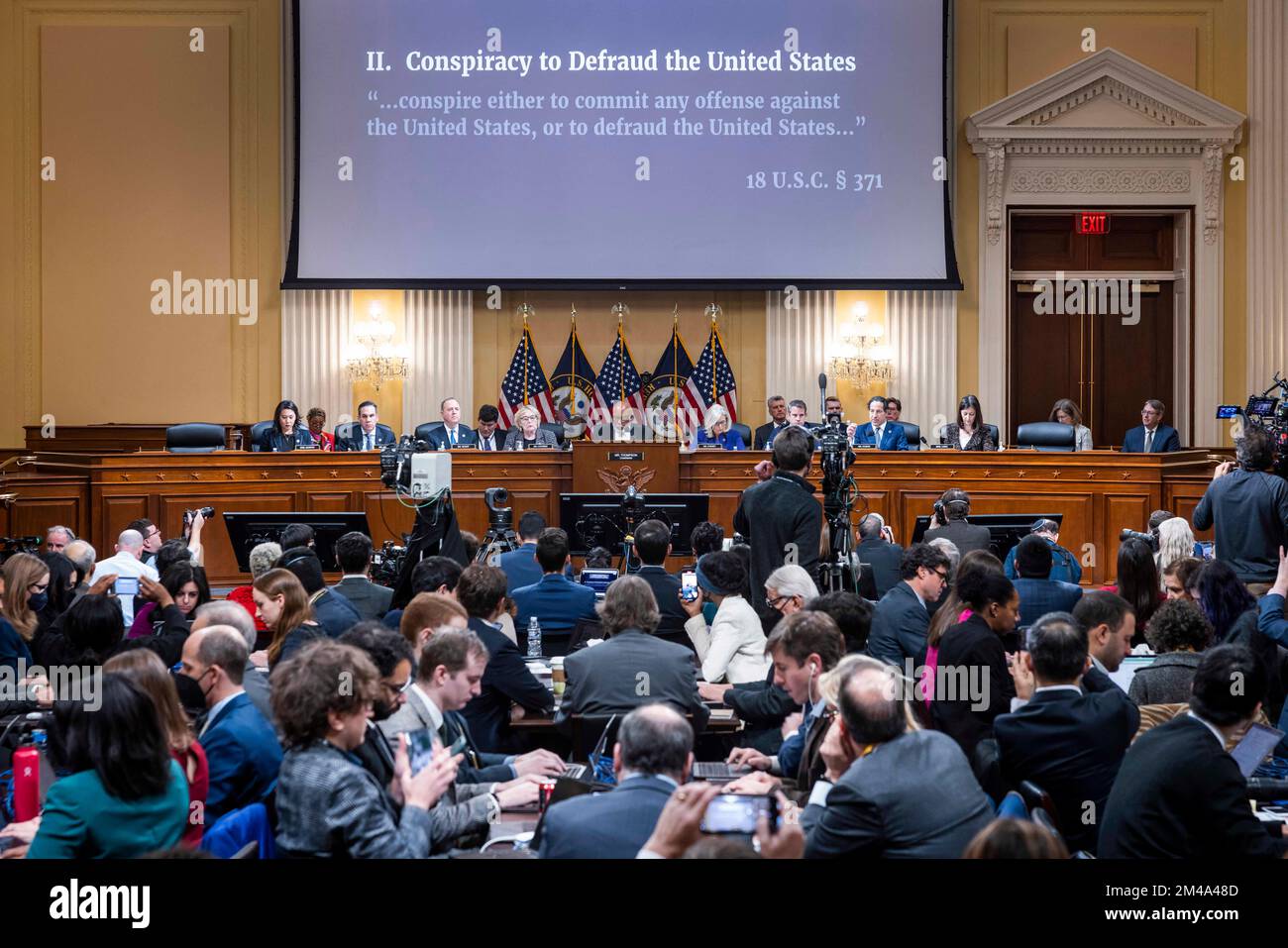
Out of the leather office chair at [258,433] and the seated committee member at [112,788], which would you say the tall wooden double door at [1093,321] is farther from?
the seated committee member at [112,788]

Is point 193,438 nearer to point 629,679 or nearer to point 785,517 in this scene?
point 785,517

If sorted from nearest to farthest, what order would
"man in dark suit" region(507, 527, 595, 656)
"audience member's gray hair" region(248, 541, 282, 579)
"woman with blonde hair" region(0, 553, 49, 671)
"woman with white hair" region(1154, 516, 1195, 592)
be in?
"woman with blonde hair" region(0, 553, 49, 671)
"man in dark suit" region(507, 527, 595, 656)
"audience member's gray hair" region(248, 541, 282, 579)
"woman with white hair" region(1154, 516, 1195, 592)

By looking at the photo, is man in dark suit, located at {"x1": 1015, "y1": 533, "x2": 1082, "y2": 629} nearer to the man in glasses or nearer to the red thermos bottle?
the man in glasses

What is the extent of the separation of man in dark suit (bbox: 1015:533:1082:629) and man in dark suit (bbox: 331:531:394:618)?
280 centimetres

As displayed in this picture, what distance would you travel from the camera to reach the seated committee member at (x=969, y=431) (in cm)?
1159

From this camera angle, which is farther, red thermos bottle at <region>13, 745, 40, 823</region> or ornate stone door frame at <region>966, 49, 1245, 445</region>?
ornate stone door frame at <region>966, 49, 1245, 445</region>

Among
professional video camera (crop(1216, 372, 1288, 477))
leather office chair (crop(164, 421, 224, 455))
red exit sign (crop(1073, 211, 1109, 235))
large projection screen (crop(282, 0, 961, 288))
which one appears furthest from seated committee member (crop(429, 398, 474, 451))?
red exit sign (crop(1073, 211, 1109, 235))

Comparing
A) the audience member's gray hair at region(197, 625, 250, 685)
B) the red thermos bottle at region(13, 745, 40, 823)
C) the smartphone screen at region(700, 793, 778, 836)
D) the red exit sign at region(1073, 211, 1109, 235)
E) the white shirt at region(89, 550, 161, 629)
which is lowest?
the red thermos bottle at region(13, 745, 40, 823)

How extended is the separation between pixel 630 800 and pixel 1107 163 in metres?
12.7

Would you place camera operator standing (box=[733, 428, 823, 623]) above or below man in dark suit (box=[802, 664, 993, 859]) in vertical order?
above

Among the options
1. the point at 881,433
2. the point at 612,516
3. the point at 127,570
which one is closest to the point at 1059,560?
the point at 612,516

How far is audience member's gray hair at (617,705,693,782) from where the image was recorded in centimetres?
307
